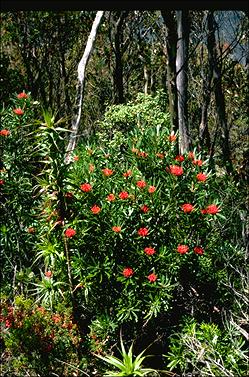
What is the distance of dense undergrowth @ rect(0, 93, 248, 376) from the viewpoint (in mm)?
4301

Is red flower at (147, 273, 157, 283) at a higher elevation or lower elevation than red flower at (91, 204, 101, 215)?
lower

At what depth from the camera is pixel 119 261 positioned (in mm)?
4605

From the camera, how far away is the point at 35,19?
12523 mm

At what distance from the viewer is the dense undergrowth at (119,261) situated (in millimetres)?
4301

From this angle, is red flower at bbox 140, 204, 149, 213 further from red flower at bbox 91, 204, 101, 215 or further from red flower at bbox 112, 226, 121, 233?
red flower at bbox 91, 204, 101, 215

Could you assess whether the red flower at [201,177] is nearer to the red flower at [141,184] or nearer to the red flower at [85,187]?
the red flower at [141,184]

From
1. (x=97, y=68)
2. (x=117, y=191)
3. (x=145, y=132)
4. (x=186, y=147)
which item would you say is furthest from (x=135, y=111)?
(x=97, y=68)

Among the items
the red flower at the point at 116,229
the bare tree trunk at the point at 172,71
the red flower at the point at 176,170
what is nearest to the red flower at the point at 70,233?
the red flower at the point at 116,229

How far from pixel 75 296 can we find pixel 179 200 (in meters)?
1.55

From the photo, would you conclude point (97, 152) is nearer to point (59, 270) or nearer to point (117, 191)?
point (117, 191)

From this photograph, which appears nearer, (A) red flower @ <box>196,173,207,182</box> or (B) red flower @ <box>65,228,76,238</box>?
(B) red flower @ <box>65,228,76,238</box>

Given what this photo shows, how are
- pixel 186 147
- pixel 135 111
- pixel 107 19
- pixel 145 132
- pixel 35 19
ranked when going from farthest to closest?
pixel 107 19 < pixel 35 19 < pixel 135 111 < pixel 186 147 < pixel 145 132

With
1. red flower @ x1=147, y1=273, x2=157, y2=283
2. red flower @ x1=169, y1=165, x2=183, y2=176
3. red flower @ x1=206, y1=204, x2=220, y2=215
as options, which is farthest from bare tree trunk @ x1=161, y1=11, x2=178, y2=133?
red flower @ x1=147, y1=273, x2=157, y2=283

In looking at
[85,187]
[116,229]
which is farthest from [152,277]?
[85,187]
